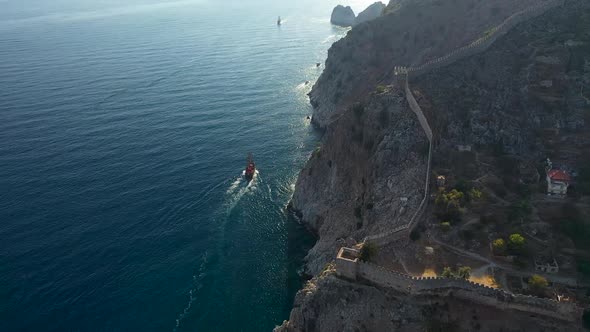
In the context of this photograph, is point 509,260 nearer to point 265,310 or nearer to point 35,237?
point 265,310

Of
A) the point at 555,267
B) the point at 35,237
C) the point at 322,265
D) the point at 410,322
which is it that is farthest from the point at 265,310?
the point at 35,237

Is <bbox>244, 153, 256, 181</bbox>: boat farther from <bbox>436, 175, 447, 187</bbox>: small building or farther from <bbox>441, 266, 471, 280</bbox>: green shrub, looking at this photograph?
<bbox>441, 266, 471, 280</bbox>: green shrub

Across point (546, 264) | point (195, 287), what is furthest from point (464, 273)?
point (195, 287)

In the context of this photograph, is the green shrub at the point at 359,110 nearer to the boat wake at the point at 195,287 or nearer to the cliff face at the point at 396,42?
the cliff face at the point at 396,42

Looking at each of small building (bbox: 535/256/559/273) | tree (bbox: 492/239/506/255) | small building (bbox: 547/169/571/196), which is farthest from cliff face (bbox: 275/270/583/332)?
small building (bbox: 547/169/571/196)

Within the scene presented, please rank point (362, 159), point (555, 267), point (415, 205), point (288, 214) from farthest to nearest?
point (288, 214)
point (362, 159)
point (415, 205)
point (555, 267)
